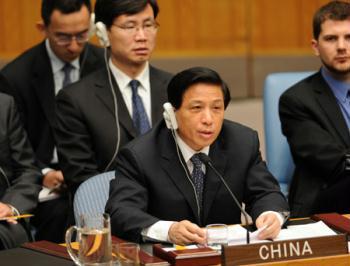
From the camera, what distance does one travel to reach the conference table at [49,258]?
8.49 ft

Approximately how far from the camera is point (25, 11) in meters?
5.73

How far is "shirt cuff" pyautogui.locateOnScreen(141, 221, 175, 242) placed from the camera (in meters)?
2.96

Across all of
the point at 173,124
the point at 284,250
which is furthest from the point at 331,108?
the point at 284,250

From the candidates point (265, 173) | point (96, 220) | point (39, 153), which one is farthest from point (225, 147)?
point (39, 153)

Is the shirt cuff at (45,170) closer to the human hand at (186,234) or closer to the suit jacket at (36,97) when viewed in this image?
the suit jacket at (36,97)

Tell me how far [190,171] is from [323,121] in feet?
3.70

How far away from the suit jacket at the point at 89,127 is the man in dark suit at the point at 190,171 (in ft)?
2.83

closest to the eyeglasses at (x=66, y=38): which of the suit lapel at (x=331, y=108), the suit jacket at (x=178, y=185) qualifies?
the suit lapel at (x=331, y=108)

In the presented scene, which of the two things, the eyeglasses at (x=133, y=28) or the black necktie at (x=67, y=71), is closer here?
the eyeglasses at (x=133, y=28)

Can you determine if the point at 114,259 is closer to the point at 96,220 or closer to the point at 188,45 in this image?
the point at 96,220

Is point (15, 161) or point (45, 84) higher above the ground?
point (45, 84)

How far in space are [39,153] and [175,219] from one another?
149 cm

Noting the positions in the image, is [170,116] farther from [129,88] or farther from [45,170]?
[45,170]

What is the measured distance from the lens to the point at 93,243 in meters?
2.61
